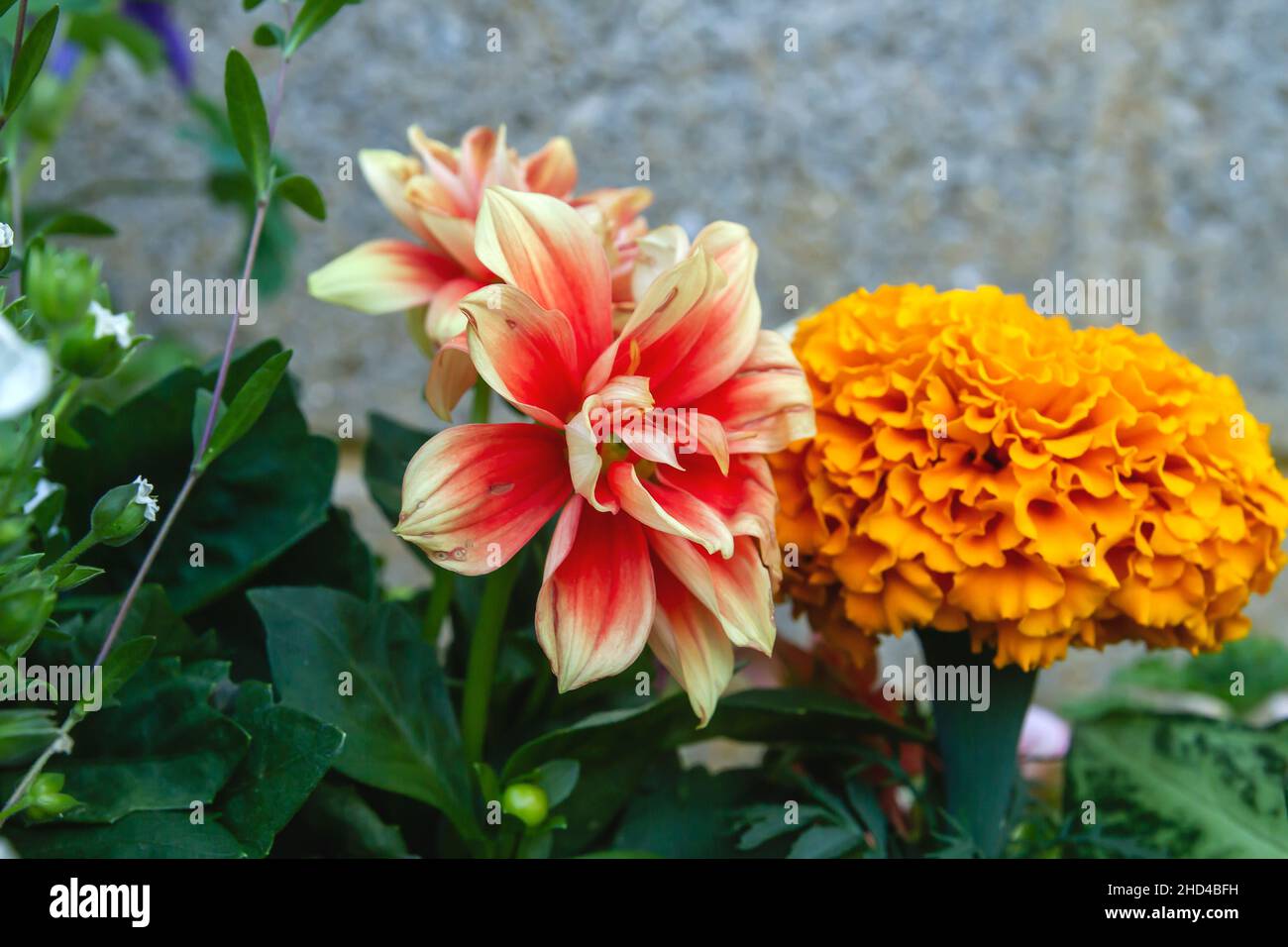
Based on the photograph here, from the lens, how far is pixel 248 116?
41 cm

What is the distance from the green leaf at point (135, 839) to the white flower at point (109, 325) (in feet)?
0.52

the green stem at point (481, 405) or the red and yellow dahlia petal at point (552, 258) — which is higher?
the red and yellow dahlia petal at point (552, 258)

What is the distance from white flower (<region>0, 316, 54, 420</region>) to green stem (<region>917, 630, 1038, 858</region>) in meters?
0.35

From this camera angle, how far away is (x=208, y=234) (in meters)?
1.02

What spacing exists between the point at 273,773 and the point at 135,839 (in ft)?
0.15

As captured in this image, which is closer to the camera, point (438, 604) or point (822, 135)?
point (438, 604)

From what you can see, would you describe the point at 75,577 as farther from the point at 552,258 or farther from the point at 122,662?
the point at 552,258

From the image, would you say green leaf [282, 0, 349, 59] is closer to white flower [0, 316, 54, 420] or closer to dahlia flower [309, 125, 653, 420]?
dahlia flower [309, 125, 653, 420]

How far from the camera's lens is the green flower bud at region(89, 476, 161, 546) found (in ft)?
1.07

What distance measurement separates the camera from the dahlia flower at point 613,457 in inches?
13.9

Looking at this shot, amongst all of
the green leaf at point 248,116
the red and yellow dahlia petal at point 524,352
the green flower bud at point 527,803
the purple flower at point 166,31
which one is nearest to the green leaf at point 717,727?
the green flower bud at point 527,803

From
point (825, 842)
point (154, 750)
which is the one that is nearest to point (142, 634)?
point (154, 750)

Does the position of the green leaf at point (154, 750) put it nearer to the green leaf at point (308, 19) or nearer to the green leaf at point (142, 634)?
the green leaf at point (142, 634)
